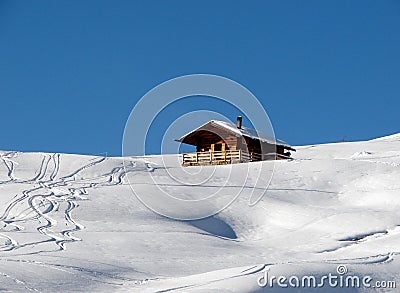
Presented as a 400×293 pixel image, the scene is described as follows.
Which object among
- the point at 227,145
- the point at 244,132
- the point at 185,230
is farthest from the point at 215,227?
the point at 244,132

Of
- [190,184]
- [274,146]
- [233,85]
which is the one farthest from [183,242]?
[274,146]

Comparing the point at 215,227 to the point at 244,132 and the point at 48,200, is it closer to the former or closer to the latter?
the point at 48,200

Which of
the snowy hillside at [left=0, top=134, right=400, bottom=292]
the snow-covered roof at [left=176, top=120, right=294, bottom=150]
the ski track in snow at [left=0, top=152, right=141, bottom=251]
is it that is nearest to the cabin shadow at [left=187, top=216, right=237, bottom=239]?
the snowy hillside at [left=0, top=134, right=400, bottom=292]

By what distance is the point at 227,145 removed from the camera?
4981cm

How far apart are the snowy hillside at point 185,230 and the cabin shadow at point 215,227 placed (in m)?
0.05

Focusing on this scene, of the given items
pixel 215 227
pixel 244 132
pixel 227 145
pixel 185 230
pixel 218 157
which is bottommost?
pixel 185 230

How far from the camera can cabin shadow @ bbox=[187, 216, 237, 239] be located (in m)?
28.5

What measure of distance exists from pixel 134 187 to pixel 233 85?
8.34 m

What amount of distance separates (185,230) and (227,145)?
2282 cm

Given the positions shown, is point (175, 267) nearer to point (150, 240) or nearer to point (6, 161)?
point (150, 240)

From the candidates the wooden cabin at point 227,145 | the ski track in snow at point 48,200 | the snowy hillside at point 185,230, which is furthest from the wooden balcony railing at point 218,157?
the ski track in snow at point 48,200

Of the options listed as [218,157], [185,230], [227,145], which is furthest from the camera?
[227,145]

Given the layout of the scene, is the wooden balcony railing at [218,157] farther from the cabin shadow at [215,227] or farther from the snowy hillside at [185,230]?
the cabin shadow at [215,227]

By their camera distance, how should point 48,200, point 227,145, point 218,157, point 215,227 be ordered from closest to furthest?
point 215,227, point 48,200, point 218,157, point 227,145
